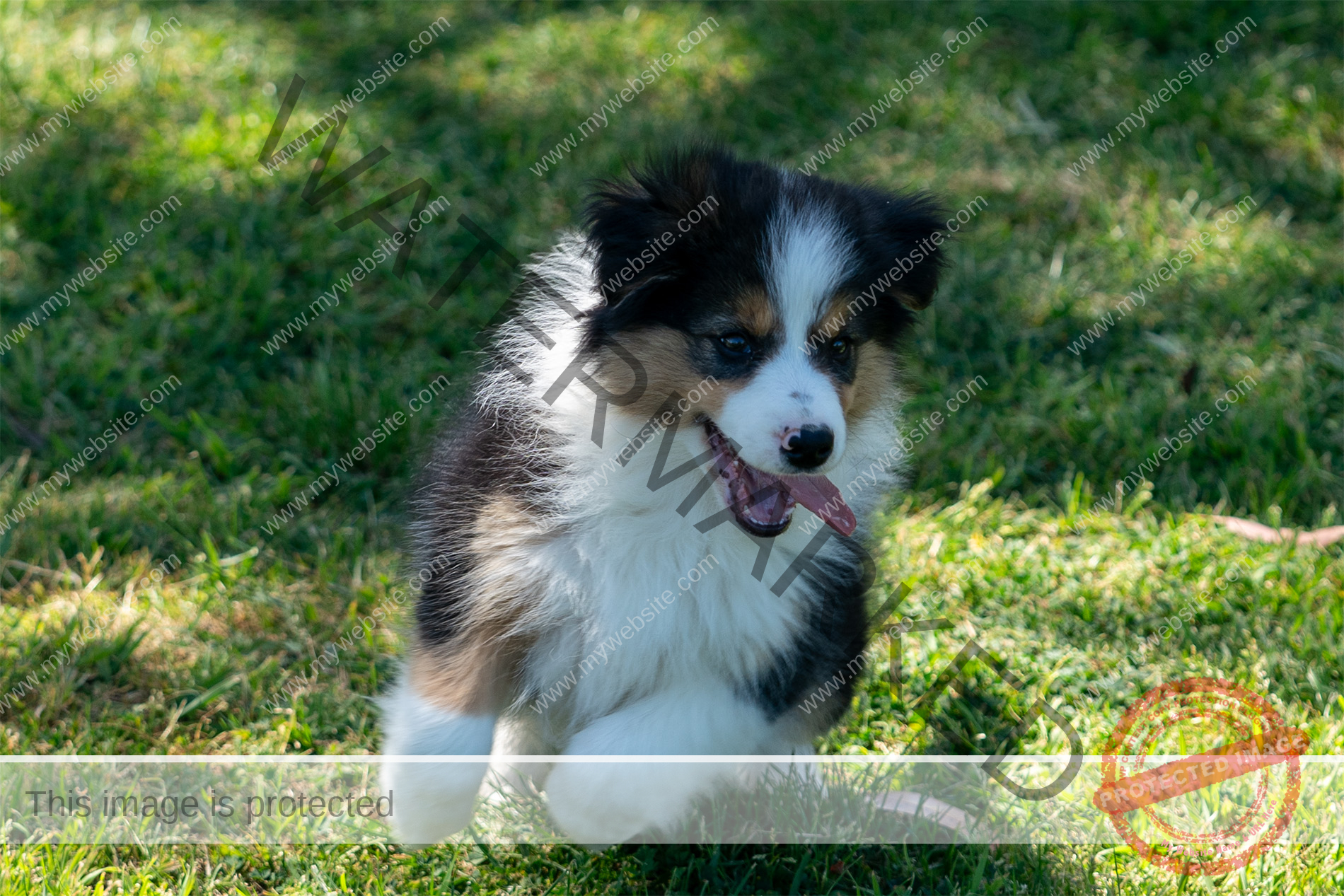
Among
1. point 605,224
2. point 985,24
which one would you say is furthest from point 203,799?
point 985,24

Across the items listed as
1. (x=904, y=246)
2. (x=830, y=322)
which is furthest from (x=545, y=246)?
(x=830, y=322)

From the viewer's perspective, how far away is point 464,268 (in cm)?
498

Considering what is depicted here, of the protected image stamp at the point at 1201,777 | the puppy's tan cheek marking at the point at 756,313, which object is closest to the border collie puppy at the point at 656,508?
the puppy's tan cheek marking at the point at 756,313

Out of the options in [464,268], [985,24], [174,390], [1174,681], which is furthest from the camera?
[985,24]

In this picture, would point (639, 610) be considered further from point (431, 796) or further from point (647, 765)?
point (431, 796)

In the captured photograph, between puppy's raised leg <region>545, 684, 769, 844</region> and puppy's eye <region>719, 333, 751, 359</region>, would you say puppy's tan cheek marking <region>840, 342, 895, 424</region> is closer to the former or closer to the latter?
→ puppy's eye <region>719, 333, 751, 359</region>

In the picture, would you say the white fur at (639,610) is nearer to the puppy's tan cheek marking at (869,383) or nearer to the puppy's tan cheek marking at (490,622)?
the puppy's tan cheek marking at (490,622)

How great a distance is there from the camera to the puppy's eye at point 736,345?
8.55 ft

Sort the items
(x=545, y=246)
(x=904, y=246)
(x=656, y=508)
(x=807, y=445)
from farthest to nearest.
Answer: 1. (x=545, y=246)
2. (x=904, y=246)
3. (x=656, y=508)
4. (x=807, y=445)

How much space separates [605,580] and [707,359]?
538 millimetres

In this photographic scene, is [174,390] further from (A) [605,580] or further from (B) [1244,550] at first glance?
(B) [1244,550]

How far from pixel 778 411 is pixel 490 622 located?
82 cm

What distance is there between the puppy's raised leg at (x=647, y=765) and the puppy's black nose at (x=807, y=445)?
58 cm

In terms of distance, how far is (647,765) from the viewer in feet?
8.46
